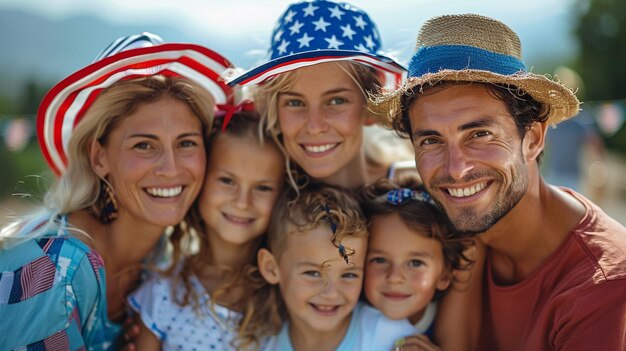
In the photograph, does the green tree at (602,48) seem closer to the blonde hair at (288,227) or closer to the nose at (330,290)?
the blonde hair at (288,227)

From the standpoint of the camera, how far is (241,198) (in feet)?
11.5

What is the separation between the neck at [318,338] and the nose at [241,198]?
0.73 m

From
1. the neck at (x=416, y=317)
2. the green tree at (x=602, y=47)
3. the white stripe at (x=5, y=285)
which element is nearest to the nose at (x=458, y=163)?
the neck at (x=416, y=317)

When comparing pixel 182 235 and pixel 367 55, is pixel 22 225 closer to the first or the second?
pixel 182 235

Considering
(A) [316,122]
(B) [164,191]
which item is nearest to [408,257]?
(A) [316,122]

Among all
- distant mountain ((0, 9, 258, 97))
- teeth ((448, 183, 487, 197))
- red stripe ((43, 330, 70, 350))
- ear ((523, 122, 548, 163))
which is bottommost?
red stripe ((43, 330, 70, 350))

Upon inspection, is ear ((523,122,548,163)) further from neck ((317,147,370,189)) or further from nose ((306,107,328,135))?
neck ((317,147,370,189))

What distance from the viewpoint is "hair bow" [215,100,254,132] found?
3639 mm

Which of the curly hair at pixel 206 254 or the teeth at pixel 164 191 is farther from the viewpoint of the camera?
the curly hair at pixel 206 254

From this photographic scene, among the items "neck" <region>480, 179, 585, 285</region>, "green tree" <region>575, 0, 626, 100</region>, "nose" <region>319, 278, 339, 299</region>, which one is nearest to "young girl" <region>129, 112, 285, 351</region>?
"nose" <region>319, 278, 339, 299</region>

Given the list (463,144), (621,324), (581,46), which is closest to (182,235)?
(463,144)

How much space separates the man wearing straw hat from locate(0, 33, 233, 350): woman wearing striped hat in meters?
1.17

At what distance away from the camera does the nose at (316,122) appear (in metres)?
3.45

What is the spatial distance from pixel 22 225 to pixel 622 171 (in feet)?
44.9
